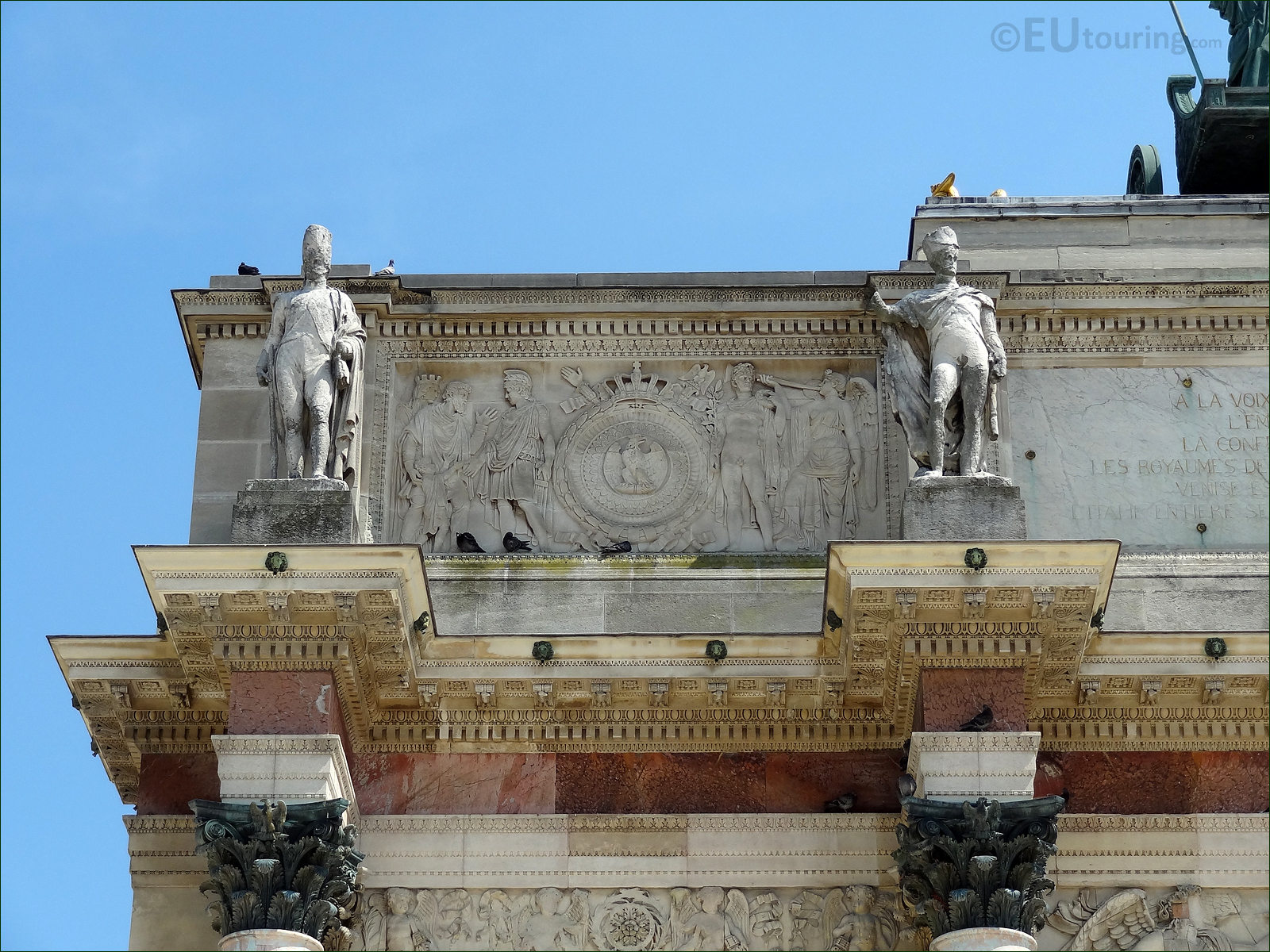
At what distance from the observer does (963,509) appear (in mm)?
22109

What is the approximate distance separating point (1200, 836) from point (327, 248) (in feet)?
28.7

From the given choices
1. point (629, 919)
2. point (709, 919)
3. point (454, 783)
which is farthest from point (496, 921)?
point (709, 919)

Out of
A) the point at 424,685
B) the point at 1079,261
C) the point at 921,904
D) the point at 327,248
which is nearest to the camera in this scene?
the point at 921,904

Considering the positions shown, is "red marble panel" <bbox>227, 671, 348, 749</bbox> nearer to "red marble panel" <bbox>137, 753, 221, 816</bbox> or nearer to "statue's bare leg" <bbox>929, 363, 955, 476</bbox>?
"red marble panel" <bbox>137, 753, 221, 816</bbox>

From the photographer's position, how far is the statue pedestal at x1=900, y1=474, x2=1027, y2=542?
2198 centimetres

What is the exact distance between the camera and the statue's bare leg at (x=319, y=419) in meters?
22.6

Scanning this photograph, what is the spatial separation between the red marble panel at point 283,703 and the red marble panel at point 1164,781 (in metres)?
5.80

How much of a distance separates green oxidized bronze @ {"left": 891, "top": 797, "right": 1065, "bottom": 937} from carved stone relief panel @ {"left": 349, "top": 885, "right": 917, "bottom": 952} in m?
1.04

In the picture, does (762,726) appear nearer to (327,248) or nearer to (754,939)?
(754,939)

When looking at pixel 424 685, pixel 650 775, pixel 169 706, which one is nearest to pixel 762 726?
pixel 650 775

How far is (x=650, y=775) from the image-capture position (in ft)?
74.3

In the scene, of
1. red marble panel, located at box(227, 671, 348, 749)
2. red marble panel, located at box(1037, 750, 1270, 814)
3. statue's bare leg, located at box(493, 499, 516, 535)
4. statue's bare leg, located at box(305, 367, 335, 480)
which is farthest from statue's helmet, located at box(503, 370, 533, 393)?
red marble panel, located at box(1037, 750, 1270, 814)

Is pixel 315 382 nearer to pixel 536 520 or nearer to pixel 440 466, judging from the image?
pixel 440 466

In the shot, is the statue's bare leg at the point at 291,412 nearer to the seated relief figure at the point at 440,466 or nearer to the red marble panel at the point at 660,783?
the seated relief figure at the point at 440,466
